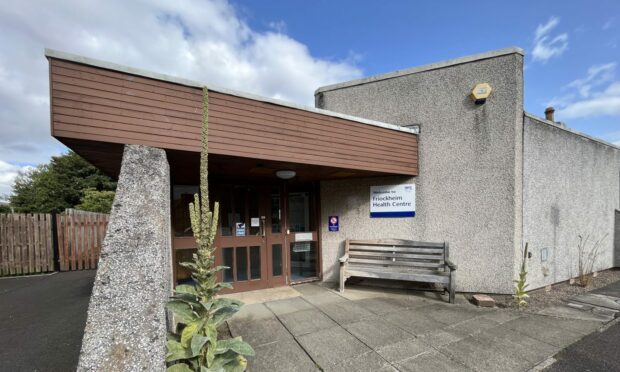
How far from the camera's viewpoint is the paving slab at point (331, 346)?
2812mm

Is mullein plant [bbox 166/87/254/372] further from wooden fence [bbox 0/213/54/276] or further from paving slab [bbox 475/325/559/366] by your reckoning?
wooden fence [bbox 0/213/54/276]

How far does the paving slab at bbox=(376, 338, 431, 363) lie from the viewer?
2834mm

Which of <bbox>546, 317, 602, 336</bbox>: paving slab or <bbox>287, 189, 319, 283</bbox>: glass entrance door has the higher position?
<bbox>287, 189, 319, 283</bbox>: glass entrance door

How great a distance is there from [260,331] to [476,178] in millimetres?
4356

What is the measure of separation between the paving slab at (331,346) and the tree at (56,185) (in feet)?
73.8

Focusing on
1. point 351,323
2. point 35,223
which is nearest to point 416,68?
point 351,323

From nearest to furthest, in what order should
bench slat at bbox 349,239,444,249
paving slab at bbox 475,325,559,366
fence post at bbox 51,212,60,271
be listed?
paving slab at bbox 475,325,559,366, bench slat at bbox 349,239,444,249, fence post at bbox 51,212,60,271

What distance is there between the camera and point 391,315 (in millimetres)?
3936

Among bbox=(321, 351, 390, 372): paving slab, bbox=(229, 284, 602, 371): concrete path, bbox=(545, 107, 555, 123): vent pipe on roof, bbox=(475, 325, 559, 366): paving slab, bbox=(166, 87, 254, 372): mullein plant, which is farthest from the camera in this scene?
bbox=(545, 107, 555, 123): vent pipe on roof

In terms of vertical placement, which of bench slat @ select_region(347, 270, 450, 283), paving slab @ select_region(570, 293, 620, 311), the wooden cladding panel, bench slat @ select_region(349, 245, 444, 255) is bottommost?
paving slab @ select_region(570, 293, 620, 311)

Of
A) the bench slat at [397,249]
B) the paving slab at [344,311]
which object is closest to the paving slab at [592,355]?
the bench slat at [397,249]

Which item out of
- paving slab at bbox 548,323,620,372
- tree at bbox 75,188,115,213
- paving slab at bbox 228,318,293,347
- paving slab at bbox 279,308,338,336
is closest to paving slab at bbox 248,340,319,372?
paving slab at bbox 228,318,293,347

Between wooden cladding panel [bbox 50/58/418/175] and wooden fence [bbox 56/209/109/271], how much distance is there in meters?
7.16

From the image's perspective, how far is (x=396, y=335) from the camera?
3311 millimetres
